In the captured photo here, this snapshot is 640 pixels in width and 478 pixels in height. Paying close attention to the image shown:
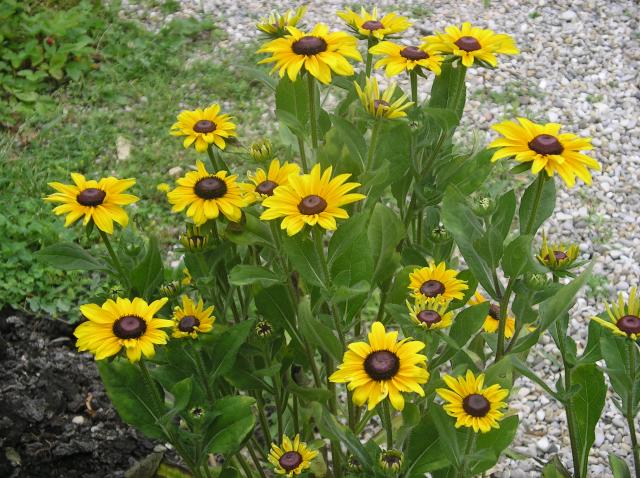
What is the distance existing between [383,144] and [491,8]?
3.19 meters

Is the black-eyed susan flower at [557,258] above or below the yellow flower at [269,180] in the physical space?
below

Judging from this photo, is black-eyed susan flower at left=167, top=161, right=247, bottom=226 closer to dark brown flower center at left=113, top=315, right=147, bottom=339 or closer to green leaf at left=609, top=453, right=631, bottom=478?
dark brown flower center at left=113, top=315, right=147, bottom=339

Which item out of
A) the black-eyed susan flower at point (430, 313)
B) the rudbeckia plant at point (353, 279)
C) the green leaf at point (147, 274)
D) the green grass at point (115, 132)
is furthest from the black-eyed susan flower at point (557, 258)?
the green grass at point (115, 132)

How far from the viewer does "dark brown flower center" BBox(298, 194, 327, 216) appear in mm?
1604

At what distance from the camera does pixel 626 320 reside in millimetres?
1738

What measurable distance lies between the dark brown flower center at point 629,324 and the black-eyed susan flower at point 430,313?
13.6 inches

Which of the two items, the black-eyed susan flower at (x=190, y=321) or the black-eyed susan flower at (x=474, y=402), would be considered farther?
the black-eyed susan flower at (x=190, y=321)

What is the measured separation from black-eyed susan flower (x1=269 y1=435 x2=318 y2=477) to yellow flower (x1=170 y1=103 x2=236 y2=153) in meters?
0.69

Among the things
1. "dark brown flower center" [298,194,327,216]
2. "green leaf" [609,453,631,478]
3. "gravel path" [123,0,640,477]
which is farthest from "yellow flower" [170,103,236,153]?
"gravel path" [123,0,640,477]

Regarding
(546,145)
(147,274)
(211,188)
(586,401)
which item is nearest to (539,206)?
(546,145)

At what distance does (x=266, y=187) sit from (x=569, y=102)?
2781 millimetres

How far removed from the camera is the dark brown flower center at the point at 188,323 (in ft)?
5.99

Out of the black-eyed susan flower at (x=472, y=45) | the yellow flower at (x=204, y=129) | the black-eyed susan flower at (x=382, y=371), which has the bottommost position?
the black-eyed susan flower at (x=382, y=371)

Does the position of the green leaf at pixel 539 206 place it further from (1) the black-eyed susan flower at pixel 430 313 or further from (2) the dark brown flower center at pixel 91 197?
(2) the dark brown flower center at pixel 91 197
